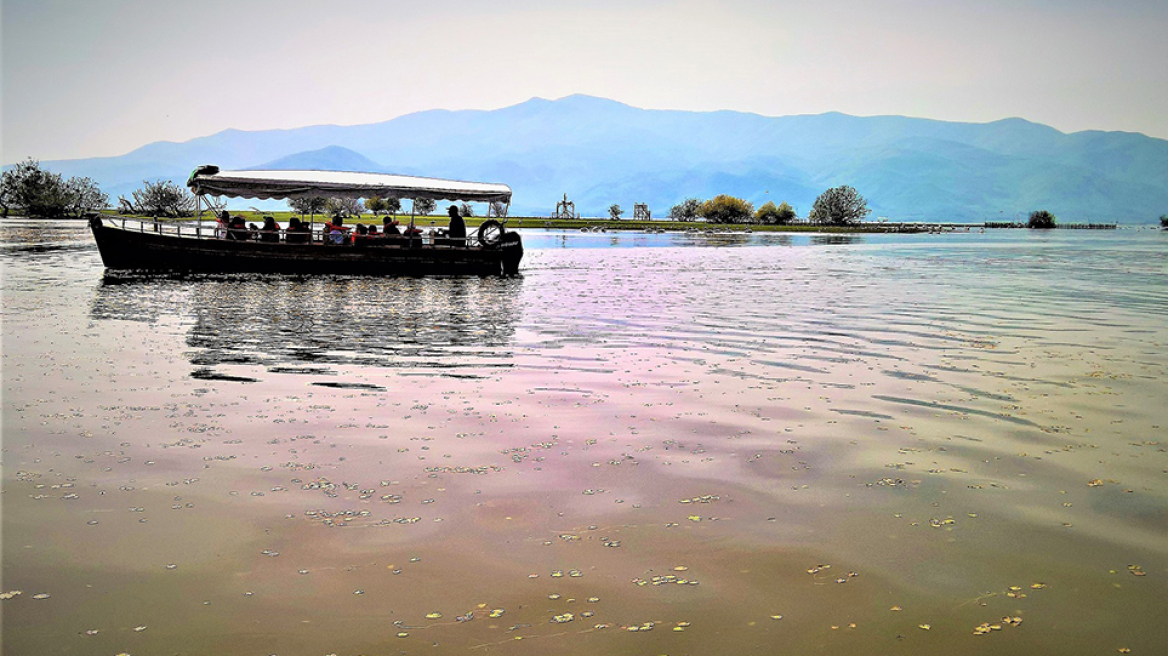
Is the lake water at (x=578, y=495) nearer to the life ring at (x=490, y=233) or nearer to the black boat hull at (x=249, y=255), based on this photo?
the black boat hull at (x=249, y=255)

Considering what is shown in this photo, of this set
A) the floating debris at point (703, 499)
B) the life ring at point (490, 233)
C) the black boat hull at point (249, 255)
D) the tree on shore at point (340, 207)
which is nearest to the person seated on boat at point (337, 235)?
the tree on shore at point (340, 207)

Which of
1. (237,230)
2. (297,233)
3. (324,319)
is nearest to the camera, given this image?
(324,319)

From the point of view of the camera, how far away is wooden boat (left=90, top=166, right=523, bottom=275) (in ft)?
123

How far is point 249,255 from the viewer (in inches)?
1481

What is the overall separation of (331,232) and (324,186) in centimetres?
213

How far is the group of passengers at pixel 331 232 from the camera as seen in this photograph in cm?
3838

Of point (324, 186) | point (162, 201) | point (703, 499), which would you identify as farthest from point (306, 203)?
point (162, 201)

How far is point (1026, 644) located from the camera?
19.6 ft

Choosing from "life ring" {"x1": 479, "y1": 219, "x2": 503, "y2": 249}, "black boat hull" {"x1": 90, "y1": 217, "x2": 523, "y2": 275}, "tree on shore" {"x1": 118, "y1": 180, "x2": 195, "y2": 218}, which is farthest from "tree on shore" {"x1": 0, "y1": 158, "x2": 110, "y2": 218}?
"life ring" {"x1": 479, "y1": 219, "x2": 503, "y2": 249}

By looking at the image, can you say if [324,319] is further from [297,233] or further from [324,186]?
[324,186]

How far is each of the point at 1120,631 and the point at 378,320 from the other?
775 inches

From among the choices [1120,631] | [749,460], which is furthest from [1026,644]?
[749,460]

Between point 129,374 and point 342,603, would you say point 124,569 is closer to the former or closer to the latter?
point 342,603

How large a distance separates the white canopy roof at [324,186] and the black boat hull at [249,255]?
250 centimetres
